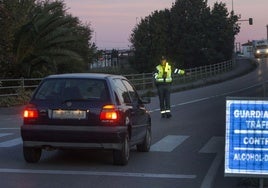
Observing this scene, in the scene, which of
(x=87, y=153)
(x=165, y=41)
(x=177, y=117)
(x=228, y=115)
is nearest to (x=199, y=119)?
(x=177, y=117)

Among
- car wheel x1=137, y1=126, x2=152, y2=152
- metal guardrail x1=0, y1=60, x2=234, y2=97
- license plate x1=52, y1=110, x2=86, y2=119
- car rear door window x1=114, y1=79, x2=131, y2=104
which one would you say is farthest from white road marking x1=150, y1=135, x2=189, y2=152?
metal guardrail x1=0, y1=60, x2=234, y2=97

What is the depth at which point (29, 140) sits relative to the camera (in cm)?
1006

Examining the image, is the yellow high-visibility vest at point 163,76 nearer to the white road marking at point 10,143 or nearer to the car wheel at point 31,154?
the white road marking at point 10,143

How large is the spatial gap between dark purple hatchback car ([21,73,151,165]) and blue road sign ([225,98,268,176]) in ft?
8.34

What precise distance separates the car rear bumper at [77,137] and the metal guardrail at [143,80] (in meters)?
15.8

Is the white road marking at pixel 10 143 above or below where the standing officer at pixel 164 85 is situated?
below

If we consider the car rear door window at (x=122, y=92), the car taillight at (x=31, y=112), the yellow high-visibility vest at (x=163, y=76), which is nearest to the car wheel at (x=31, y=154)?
the car taillight at (x=31, y=112)

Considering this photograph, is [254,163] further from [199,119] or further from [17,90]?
[17,90]

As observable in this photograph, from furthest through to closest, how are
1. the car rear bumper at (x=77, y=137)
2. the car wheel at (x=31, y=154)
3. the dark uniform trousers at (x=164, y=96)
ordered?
the dark uniform trousers at (x=164, y=96), the car wheel at (x=31, y=154), the car rear bumper at (x=77, y=137)

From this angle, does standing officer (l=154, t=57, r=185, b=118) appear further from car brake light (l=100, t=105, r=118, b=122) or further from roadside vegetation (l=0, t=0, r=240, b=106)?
car brake light (l=100, t=105, r=118, b=122)

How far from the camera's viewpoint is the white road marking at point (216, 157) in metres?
9.10

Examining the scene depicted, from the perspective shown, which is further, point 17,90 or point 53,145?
point 17,90

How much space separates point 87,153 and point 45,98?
6.57ft

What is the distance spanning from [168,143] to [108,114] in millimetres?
3664
